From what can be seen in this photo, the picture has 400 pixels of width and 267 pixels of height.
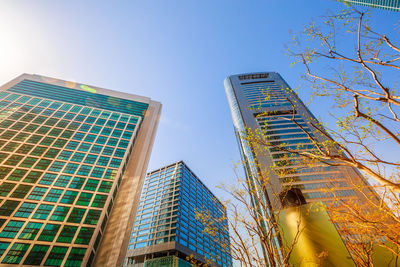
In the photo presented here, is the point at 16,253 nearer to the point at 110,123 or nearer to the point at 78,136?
the point at 78,136

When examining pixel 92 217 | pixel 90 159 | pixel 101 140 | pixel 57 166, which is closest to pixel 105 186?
pixel 92 217

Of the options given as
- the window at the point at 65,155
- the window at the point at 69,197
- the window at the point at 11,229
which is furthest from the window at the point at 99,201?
the window at the point at 65,155

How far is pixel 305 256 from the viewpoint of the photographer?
5.87 m

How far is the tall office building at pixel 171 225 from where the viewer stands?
171ft

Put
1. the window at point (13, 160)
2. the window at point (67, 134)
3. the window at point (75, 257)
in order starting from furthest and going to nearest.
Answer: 1. the window at point (67, 134)
2. the window at point (13, 160)
3. the window at point (75, 257)

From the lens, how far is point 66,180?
120 ft

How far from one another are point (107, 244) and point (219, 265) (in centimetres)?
5009

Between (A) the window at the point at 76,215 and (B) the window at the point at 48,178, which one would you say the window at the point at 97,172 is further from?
(A) the window at the point at 76,215

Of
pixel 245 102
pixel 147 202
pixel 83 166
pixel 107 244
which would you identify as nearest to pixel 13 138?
pixel 83 166

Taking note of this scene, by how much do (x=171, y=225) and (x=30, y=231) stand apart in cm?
3643

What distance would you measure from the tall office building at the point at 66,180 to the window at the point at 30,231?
6cm

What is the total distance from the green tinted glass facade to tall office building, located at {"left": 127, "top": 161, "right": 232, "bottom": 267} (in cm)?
2533

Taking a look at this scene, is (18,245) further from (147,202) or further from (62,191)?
(147,202)

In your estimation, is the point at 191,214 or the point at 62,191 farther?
the point at 191,214
